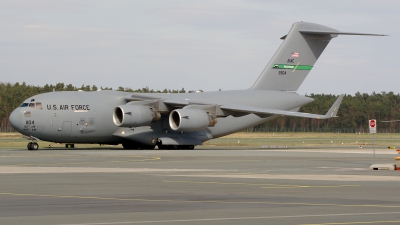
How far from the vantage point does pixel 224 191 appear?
53.0 feet

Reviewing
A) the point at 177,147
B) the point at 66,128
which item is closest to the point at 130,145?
the point at 177,147

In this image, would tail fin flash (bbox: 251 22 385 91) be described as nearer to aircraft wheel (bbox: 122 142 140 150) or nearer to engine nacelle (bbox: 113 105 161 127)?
aircraft wheel (bbox: 122 142 140 150)

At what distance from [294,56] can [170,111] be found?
9.79 meters

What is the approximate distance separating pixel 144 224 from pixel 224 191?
565cm

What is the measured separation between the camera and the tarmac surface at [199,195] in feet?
37.6

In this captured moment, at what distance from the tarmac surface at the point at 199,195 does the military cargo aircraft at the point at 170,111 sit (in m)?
15.5

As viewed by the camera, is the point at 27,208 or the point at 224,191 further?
the point at 224,191

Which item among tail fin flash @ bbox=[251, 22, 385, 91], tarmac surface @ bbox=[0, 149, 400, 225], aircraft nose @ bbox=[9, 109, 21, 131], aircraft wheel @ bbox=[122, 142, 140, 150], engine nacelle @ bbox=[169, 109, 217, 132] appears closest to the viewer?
tarmac surface @ bbox=[0, 149, 400, 225]

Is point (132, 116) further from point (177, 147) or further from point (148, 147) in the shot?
point (177, 147)

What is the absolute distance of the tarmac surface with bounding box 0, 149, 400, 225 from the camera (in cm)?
1145

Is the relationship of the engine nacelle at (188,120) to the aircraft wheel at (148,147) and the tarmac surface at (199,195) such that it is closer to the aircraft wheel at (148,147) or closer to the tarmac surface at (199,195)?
the aircraft wheel at (148,147)

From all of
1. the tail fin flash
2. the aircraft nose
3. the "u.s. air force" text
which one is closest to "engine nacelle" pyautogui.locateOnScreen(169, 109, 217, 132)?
the "u.s. air force" text

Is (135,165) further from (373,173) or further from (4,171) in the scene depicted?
(373,173)

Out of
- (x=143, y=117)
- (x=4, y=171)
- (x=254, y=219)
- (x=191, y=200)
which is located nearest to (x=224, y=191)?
(x=191, y=200)
